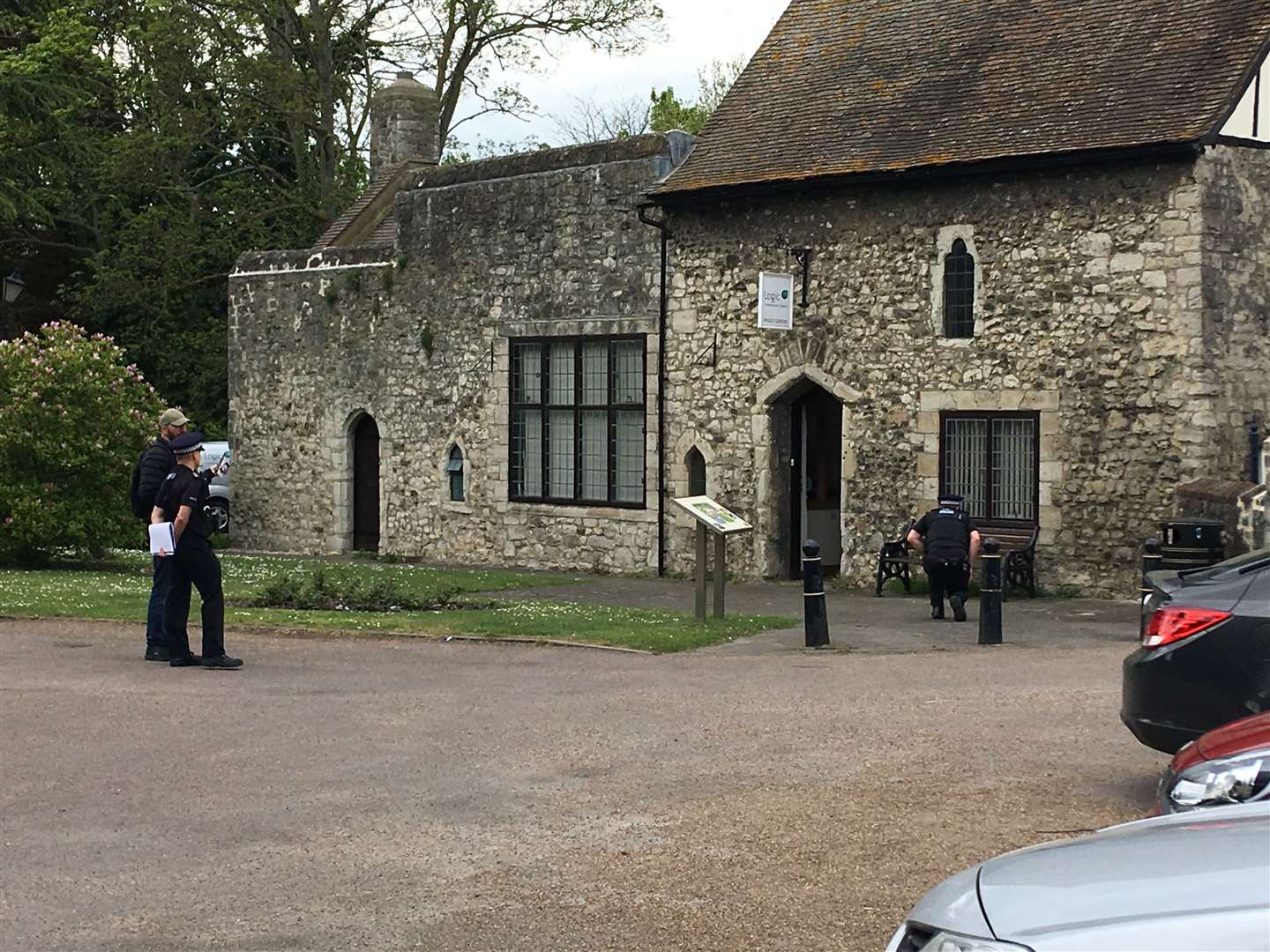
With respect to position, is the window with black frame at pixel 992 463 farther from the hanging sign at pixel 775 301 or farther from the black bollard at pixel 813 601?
the black bollard at pixel 813 601

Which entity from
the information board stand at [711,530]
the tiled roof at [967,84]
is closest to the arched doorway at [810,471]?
the tiled roof at [967,84]

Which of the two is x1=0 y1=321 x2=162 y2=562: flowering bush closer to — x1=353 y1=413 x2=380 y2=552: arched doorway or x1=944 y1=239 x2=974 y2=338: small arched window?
x1=353 y1=413 x2=380 y2=552: arched doorway

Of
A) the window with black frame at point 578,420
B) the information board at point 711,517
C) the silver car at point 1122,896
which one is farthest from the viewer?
the window with black frame at point 578,420

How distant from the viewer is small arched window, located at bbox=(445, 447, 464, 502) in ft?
89.0

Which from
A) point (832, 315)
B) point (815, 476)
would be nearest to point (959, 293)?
point (832, 315)

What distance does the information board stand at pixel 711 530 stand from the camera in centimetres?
1670

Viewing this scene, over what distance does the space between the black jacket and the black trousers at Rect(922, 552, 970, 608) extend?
25.4ft

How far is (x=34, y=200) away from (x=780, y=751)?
31.0 m

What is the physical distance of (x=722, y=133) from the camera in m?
24.0

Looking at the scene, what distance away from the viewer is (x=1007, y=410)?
2048 centimetres

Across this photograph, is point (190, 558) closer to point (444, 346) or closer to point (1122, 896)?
point (1122, 896)

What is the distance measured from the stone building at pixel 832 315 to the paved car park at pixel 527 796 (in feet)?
21.1

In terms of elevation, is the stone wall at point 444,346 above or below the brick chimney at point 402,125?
below

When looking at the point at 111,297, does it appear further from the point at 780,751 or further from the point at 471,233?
the point at 780,751
